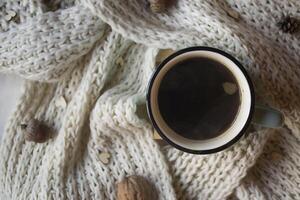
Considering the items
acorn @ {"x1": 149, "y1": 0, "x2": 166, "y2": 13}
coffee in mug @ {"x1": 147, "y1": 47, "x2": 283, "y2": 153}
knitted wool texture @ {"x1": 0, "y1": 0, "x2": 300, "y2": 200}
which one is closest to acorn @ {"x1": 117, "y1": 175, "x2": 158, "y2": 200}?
knitted wool texture @ {"x1": 0, "y1": 0, "x2": 300, "y2": 200}

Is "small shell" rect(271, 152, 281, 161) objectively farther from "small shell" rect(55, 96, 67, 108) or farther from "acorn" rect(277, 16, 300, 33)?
"small shell" rect(55, 96, 67, 108)

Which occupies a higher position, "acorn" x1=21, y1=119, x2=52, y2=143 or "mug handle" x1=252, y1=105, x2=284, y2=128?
"mug handle" x1=252, y1=105, x2=284, y2=128

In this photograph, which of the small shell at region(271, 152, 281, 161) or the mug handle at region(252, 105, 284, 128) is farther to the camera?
the small shell at region(271, 152, 281, 161)

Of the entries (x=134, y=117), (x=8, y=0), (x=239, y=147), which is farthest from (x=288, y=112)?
(x=8, y=0)

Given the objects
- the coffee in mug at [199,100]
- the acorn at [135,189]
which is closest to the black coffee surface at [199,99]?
the coffee in mug at [199,100]

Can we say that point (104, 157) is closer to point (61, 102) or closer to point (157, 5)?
point (61, 102)

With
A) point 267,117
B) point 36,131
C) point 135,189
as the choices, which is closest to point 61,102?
point 36,131

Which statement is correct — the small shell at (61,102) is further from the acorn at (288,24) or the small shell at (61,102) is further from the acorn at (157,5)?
the acorn at (288,24)
